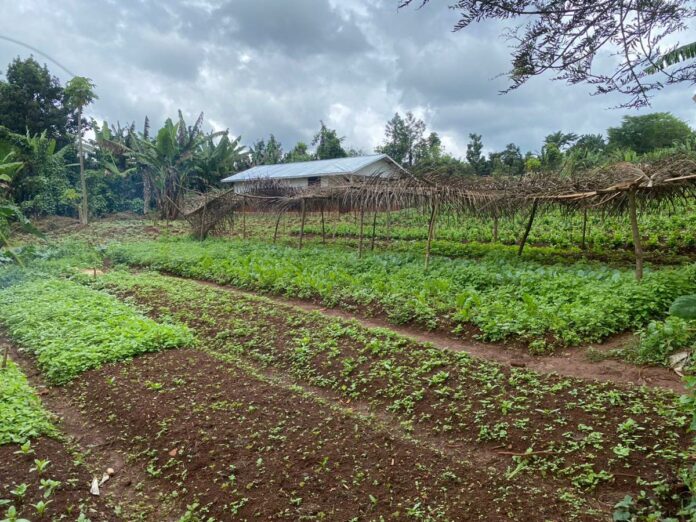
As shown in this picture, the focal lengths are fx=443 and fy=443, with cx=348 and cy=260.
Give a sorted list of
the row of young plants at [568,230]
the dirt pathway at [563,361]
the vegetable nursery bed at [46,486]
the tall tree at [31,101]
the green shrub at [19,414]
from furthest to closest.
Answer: the tall tree at [31,101] < the row of young plants at [568,230] < the dirt pathway at [563,361] < the green shrub at [19,414] < the vegetable nursery bed at [46,486]

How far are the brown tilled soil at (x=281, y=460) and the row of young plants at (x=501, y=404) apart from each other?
342 mm

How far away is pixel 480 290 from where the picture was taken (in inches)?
337

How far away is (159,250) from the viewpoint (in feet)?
53.3

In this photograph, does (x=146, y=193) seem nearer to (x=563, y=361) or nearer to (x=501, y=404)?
(x=563, y=361)

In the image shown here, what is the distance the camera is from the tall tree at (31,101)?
84.2ft

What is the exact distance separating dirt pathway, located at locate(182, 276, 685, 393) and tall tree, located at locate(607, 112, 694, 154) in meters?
33.0

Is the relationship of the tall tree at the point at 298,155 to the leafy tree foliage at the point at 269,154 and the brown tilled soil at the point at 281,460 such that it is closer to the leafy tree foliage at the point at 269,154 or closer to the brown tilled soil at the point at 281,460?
the leafy tree foliage at the point at 269,154

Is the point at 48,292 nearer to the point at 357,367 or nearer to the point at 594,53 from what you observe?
the point at 357,367

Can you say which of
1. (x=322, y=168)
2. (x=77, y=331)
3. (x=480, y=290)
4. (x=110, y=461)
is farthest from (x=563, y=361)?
(x=322, y=168)

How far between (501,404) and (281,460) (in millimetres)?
2194

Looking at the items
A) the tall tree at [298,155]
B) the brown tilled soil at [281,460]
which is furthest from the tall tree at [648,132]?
the brown tilled soil at [281,460]

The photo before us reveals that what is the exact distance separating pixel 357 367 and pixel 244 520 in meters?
2.61

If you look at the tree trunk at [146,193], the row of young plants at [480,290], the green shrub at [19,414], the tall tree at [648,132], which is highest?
the tall tree at [648,132]

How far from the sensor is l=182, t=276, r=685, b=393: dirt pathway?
478 centimetres
